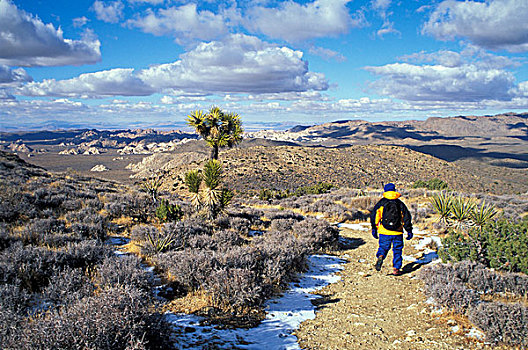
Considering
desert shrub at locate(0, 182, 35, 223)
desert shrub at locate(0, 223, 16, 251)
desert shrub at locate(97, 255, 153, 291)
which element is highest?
desert shrub at locate(0, 182, 35, 223)

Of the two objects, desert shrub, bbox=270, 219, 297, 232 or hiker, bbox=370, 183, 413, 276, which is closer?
hiker, bbox=370, 183, 413, 276

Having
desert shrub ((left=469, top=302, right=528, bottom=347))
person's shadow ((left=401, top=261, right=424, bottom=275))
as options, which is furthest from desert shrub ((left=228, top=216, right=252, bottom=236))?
desert shrub ((left=469, top=302, right=528, bottom=347))

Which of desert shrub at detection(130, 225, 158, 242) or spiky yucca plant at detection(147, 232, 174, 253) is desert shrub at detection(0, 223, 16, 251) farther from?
spiky yucca plant at detection(147, 232, 174, 253)

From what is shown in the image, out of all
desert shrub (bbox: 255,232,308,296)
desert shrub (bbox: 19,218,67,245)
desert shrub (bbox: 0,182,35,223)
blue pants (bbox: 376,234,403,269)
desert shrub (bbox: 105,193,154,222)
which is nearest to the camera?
desert shrub (bbox: 255,232,308,296)

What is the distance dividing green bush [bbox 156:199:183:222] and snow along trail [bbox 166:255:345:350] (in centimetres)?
628

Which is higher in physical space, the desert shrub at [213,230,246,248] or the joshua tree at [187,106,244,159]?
the joshua tree at [187,106,244,159]

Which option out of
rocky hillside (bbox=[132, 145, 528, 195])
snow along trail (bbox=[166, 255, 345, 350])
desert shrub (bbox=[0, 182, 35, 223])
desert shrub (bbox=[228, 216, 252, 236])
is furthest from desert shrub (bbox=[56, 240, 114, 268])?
rocky hillside (bbox=[132, 145, 528, 195])

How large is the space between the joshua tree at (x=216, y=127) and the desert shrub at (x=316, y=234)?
543 centimetres

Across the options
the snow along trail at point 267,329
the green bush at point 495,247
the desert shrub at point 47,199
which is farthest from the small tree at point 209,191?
the green bush at point 495,247

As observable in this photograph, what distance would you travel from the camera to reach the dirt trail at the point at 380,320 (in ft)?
13.5

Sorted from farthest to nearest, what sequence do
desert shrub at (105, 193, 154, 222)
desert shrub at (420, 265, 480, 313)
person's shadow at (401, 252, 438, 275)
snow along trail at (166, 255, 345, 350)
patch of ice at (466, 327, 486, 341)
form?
desert shrub at (105, 193, 154, 222), person's shadow at (401, 252, 438, 275), desert shrub at (420, 265, 480, 313), patch of ice at (466, 327, 486, 341), snow along trail at (166, 255, 345, 350)

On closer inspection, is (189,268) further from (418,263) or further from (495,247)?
(495,247)

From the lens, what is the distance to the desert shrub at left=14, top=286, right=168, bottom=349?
2725 mm

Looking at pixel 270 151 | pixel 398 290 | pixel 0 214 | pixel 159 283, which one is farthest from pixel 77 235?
pixel 270 151
